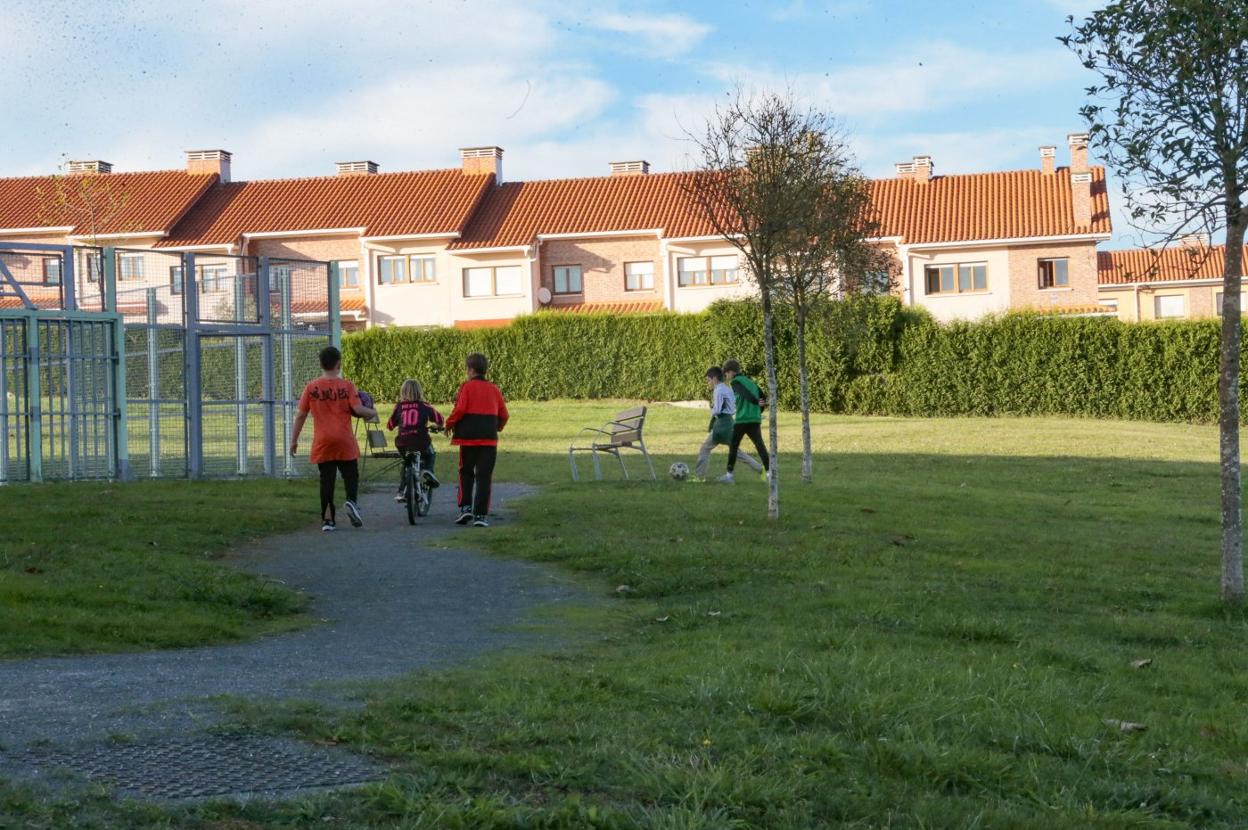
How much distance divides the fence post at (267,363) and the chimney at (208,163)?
49.5 m

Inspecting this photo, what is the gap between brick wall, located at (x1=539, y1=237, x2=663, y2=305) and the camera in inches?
2530

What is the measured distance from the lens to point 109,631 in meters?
9.23

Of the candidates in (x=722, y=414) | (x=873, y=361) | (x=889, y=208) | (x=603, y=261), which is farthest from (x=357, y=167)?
(x=722, y=414)

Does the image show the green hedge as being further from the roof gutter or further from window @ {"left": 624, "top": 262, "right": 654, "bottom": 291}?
the roof gutter

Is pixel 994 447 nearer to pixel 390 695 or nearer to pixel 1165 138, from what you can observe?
pixel 1165 138

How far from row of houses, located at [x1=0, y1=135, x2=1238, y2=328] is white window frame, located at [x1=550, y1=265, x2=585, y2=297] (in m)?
0.04

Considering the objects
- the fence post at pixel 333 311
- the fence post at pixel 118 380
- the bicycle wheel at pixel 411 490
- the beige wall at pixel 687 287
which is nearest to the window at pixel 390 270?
the beige wall at pixel 687 287

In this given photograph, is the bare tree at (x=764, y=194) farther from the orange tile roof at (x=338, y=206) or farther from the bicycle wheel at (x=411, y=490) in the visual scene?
the orange tile roof at (x=338, y=206)

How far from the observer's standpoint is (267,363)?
21719 mm

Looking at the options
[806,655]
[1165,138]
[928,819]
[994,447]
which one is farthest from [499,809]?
[994,447]

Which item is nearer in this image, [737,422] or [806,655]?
[806,655]

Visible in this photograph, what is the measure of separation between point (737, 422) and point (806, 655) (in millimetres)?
12533

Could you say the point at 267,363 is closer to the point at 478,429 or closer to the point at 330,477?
the point at 330,477

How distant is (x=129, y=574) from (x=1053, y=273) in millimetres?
54566
